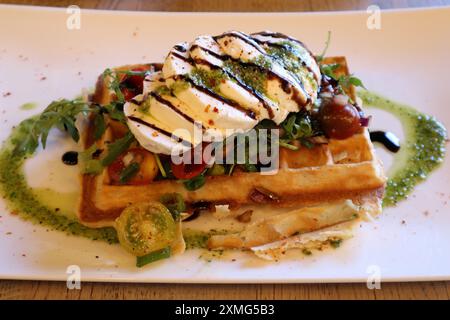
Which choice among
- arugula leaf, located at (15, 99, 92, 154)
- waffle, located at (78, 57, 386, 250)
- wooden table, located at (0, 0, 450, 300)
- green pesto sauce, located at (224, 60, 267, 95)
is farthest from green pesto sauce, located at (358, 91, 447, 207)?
arugula leaf, located at (15, 99, 92, 154)

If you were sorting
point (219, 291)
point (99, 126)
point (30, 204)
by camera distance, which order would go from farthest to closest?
point (99, 126) → point (30, 204) → point (219, 291)

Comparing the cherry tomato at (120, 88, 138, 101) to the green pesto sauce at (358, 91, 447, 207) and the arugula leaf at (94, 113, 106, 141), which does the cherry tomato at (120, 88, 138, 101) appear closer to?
the arugula leaf at (94, 113, 106, 141)

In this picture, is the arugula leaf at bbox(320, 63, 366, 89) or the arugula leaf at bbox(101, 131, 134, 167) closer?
the arugula leaf at bbox(101, 131, 134, 167)

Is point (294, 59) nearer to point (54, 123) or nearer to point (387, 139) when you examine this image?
point (387, 139)

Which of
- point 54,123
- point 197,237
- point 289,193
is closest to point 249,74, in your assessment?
point 289,193

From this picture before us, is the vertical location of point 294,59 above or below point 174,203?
above

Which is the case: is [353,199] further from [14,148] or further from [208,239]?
[14,148]

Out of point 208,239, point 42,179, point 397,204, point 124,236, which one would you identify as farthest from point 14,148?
point 397,204

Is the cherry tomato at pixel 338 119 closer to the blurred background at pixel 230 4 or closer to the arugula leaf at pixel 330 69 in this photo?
the arugula leaf at pixel 330 69
